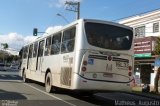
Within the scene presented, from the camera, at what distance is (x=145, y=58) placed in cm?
3638

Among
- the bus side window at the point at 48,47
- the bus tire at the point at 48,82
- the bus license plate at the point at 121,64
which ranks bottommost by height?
the bus tire at the point at 48,82

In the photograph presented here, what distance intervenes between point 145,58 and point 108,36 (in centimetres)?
2121

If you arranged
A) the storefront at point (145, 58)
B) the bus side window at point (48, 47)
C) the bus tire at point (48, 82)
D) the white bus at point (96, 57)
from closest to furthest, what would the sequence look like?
the white bus at point (96, 57), the bus tire at point (48, 82), the bus side window at point (48, 47), the storefront at point (145, 58)

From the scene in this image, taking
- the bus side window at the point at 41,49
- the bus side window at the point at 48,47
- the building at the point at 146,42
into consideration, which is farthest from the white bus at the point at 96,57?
the building at the point at 146,42

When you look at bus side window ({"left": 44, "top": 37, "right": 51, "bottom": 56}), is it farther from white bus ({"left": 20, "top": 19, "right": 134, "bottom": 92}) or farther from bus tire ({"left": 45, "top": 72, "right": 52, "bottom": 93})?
white bus ({"left": 20, "top": 19, "right": 134, "bottom": 92})

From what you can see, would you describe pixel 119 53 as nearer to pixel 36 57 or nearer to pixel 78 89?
pixel 78 89

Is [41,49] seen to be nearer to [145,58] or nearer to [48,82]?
[48,82]

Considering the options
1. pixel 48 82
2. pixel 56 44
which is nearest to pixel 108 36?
pixel 56 44

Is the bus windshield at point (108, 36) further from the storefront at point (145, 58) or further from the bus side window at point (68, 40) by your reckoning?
the storefront at point (145, 58)

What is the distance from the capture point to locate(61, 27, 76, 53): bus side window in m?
16.2

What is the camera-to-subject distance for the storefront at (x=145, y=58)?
3488 centimetres

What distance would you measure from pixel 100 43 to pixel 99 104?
2.55m

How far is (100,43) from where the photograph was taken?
15.6 metres

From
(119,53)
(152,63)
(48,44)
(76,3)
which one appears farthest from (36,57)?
(76,3)
